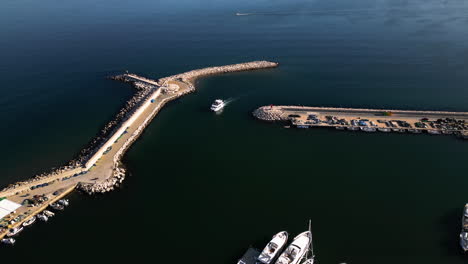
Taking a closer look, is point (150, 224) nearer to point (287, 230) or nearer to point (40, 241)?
point (40, 241)

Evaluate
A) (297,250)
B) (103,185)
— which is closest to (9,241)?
(103,185)

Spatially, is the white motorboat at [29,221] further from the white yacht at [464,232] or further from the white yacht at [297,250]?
the white yacht at [464,232]

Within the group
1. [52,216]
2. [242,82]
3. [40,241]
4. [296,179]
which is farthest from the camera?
[242,82]

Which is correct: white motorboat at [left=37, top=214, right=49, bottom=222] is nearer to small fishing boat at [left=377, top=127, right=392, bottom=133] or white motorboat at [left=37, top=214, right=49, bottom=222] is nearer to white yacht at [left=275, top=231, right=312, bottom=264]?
white yacht at [left=275, top=231, right=312, bottom=264]

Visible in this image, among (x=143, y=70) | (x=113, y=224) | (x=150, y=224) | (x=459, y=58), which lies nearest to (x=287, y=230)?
(x=150, y=224)

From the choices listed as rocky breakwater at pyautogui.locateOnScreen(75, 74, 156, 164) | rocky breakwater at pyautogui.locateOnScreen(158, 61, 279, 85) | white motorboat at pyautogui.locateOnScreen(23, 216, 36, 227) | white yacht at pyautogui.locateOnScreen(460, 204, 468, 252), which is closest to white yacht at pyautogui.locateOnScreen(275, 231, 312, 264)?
white yacht at pyautogui.locateOnScreen(460, 204, 468, 252)

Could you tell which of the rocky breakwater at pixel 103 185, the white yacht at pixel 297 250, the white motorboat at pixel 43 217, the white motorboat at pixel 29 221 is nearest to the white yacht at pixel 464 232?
the white yacht at pixel 297 250
